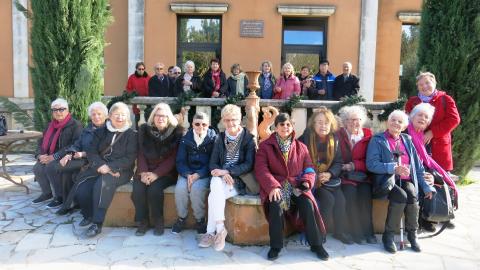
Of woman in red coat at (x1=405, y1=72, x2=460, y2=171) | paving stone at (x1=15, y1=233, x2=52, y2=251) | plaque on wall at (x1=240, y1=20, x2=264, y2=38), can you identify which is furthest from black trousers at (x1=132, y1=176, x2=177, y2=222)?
plaque on wall at (x1=240, y1=20, x2=264, y2=38)

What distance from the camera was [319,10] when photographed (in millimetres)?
9172

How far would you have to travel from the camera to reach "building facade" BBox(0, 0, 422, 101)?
925cm

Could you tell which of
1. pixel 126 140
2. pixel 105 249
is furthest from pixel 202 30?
pixel 105 249

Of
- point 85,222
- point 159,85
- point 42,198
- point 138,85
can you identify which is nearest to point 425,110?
point 85,222

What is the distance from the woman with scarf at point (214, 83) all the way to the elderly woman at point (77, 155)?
8.08ft

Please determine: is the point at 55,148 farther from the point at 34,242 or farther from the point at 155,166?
the point at 155,166

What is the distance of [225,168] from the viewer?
390 centimetres

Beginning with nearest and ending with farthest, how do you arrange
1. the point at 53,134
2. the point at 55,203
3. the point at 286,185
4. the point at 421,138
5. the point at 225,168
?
the point at 286,185
the point at 225,168
the point at 421,138
the point at 55,203
the point at 53,134

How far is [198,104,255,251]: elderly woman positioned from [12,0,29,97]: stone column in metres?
7.73

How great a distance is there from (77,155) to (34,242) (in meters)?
1.19

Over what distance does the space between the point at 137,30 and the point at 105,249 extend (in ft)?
22.5

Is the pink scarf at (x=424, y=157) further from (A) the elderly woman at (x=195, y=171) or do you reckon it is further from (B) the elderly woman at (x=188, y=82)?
(B) the elderly woman at (x=188, y=82)

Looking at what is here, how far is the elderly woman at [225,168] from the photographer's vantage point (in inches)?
146

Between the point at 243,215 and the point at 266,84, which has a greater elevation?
the point at 266,84
